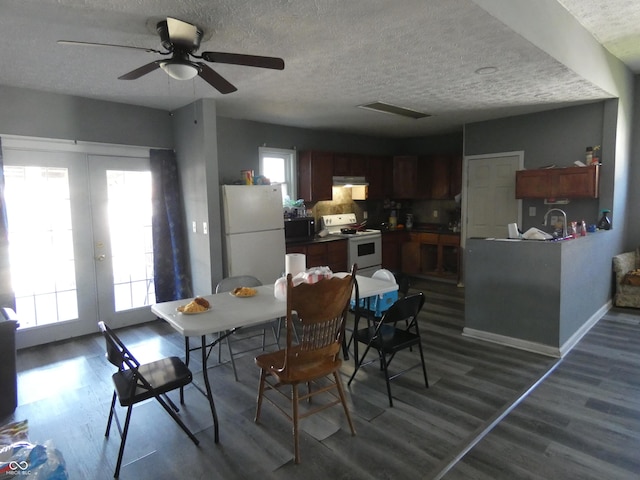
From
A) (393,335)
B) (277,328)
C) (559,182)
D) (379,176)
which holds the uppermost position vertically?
(379,176)

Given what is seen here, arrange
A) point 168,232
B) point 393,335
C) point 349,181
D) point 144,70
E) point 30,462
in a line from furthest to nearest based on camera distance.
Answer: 1. point 349,181
2. point 168,232
3. point 393,335
4. point 144,70
5. point 30,462

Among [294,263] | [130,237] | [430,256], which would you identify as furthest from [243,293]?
[430,256]

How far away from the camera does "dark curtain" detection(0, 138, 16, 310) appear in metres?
3.61

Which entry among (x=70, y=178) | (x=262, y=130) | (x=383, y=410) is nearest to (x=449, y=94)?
(x=262, y=130)

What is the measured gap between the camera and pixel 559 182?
4828mm

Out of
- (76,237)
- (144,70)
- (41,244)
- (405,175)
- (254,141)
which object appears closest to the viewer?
(144,70)

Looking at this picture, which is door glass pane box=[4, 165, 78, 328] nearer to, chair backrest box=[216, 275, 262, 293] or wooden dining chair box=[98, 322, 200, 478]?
chair backrest box=[216, 275, 262, 293]

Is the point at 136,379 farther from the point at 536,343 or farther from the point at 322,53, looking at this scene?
the point at 536,343

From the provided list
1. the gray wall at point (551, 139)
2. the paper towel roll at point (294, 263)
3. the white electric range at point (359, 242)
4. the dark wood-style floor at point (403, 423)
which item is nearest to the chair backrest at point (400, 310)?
the dark wood-style floor at point (403, 423)

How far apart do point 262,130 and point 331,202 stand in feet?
5.69

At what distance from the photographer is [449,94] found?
13.5 ft

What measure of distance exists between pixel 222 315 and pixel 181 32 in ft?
5.71

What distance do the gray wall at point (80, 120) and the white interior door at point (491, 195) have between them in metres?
4.34

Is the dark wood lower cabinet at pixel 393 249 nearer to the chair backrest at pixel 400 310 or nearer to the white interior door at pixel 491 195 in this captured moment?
the white interior door at pixel 491 195
